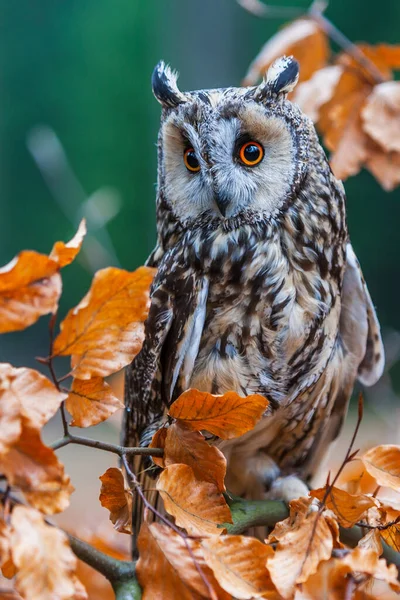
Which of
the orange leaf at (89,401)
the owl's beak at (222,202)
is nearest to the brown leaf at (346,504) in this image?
the orange leaf at (89,401)

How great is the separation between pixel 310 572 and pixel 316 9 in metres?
1.43

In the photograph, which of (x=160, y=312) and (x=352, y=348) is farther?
(x=352, y=348)

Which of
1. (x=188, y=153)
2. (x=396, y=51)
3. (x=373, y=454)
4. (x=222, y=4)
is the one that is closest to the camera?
(x=373, y=454)

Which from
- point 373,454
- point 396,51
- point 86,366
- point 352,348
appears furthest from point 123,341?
point 396,51

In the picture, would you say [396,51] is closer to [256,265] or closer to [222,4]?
[256,265]

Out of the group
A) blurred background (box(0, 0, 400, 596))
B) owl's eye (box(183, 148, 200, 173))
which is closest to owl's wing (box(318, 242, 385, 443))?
owl's eye (box(183, 148, 200, 173))

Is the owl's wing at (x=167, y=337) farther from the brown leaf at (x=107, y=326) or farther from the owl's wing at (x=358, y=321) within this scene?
the brown leaf at (x=107, y=326)

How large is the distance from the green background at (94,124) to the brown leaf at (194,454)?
4186 millimetres

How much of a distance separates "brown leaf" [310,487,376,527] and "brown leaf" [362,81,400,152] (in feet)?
2.67

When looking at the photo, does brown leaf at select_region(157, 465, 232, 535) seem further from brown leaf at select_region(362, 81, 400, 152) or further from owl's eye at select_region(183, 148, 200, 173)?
brown leaf at select_region(362, 81, 400, 152)

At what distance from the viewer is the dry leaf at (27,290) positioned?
0.68m

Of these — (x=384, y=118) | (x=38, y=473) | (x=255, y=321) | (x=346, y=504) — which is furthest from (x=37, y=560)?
(x=384, y=118)

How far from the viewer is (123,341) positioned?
0.80 m

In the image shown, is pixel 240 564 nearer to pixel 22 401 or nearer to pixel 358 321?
pixel 22 401
